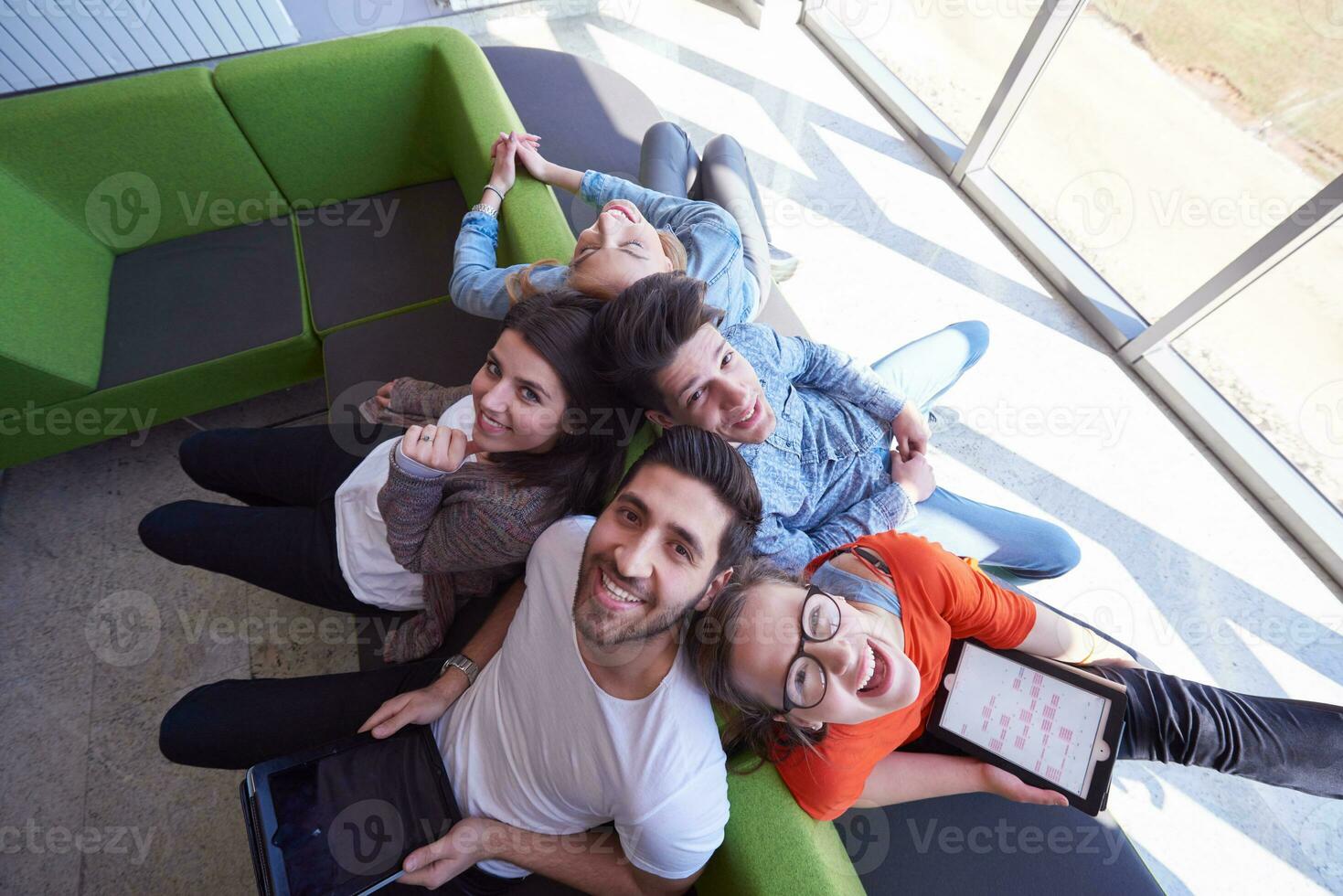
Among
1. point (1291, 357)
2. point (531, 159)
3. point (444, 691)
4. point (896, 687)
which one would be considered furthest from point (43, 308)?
point (1291, 357)

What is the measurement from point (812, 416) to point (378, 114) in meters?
1.92

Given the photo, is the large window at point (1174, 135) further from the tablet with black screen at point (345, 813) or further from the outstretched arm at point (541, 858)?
the tablet with black screen at point (345, 813)

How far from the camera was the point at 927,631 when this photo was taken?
135 centimetres

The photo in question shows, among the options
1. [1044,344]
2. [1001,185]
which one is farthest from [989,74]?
[1044,344]

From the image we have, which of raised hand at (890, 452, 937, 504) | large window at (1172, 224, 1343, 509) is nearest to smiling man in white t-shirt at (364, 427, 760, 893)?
raised hand at (890, 452, 937, 504)

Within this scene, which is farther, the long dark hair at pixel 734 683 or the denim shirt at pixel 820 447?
the denim shirt at pixel 820 447

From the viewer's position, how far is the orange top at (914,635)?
1.18 metres

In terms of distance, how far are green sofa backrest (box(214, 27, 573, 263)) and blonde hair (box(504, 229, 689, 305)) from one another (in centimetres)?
17

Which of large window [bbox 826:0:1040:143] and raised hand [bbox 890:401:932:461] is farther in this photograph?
large window [bbox 826:0:1040:143]

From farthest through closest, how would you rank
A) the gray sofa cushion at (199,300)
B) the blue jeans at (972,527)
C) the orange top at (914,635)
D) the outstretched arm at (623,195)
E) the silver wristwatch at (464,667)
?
the gray sofa cushion at (199,300)
the outstretched arm at (623,195)
the blue jeans at (972,527)
the silver wristwatch at (464,667)
the orange top at (914,635)

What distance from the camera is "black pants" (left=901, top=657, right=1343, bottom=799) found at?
4.74 feet

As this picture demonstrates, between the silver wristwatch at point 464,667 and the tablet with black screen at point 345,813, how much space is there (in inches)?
6.1

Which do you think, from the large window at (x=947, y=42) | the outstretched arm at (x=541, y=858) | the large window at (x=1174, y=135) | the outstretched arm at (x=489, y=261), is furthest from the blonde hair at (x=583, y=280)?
the large window at (x=947, y=42)

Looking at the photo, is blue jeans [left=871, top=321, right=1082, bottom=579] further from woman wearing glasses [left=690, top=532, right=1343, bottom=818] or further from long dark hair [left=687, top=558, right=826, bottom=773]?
long dark hair [left=687, top=558, right=826, bottom=773]
